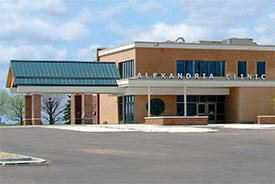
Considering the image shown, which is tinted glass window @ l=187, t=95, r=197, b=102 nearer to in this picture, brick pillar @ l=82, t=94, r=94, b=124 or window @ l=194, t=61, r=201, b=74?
window @ l=194, t=61, r=201, b=74

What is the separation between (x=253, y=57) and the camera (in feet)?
184

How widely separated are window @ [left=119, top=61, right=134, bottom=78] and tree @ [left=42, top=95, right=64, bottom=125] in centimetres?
3574

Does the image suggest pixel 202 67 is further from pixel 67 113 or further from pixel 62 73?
A: pixel 67 113

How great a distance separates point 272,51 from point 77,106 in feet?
66.3

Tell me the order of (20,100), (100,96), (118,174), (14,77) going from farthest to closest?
(20,100), (100,96), (14,77), (118,174)

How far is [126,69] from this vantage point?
55.2 metres

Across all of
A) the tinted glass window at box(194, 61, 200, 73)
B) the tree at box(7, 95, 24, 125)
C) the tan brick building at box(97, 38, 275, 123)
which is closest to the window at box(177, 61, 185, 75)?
the tan brick building at box(97, 38, 275, 123)

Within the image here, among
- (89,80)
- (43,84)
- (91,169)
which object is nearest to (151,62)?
(89,80)

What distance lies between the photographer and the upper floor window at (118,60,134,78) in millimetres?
53953

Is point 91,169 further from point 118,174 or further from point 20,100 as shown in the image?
point 20,100

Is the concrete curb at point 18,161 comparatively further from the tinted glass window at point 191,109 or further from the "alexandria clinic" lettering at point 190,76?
the tinted glass window at point 191,109

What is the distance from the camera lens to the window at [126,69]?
54.0 m

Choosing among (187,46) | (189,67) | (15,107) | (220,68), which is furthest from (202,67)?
(15,107)

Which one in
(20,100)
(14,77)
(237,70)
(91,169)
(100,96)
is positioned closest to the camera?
(91,169)
